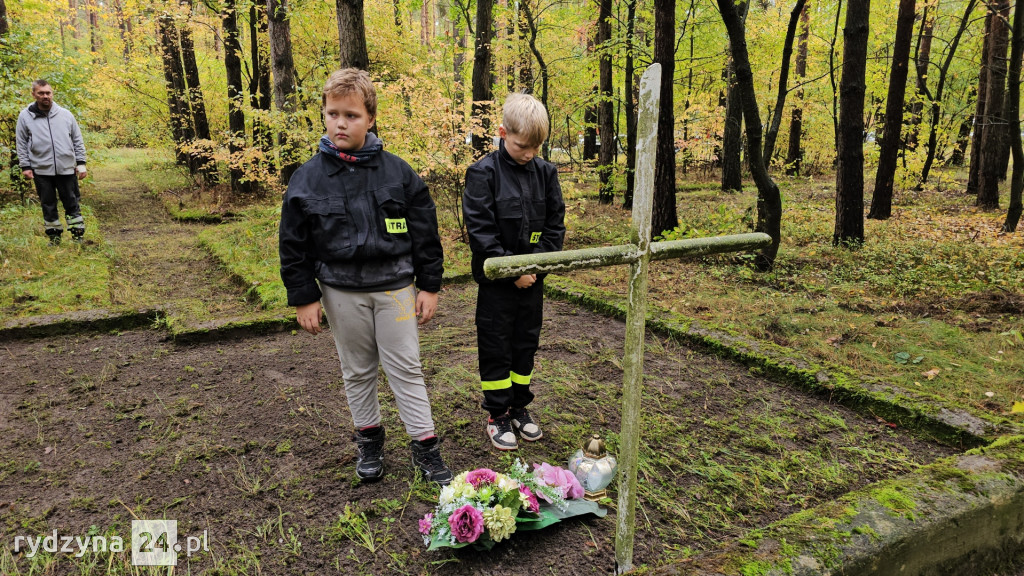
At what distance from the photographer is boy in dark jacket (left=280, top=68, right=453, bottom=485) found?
2.48 m

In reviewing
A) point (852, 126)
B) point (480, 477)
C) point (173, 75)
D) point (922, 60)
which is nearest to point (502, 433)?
point (480, 477)

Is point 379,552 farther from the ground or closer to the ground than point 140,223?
closer to the ground

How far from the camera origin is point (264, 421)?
3.28 m

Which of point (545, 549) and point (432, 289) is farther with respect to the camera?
point (432, 289)

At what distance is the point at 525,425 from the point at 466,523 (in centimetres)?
106

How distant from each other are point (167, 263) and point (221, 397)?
15.9 feet

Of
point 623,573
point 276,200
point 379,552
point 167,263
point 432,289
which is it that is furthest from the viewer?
point 276,200

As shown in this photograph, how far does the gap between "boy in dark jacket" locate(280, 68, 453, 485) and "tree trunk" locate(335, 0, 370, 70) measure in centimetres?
364

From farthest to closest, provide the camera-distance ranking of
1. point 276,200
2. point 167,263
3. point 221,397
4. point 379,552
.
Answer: point 276,200 → point 167,263 → point 221,397 → point 379,552

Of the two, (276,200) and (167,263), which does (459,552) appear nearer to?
(167,263)

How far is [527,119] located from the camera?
2746 millimetres

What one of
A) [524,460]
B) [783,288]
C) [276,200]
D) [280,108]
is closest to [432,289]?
[524,460]

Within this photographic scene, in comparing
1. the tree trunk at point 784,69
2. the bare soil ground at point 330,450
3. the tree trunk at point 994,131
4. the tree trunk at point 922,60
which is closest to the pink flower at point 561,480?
the bare soil ground at point 330,450

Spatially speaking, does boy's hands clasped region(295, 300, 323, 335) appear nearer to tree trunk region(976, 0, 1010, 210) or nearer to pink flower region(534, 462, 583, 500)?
pink flower region(534, 462, 583, 500)
